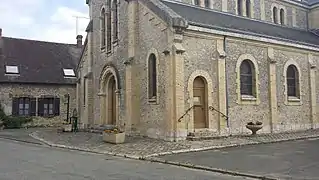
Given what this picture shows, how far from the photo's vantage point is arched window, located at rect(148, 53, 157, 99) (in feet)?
60.2

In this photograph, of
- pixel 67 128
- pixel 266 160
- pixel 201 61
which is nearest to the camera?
pixel 266 160

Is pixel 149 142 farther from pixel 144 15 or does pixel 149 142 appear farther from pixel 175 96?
pixel 144 15

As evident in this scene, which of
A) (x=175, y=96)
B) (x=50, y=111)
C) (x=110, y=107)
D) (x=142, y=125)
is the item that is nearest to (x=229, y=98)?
(x=175, y=96)

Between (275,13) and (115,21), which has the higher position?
(275,13)

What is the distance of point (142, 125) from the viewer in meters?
18.8

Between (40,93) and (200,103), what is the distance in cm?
1940

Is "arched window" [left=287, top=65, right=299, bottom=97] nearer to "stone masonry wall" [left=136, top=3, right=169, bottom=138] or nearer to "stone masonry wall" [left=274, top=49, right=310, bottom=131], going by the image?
"stone masonry wall" [left=274, top=49, right=310, bottom=131]

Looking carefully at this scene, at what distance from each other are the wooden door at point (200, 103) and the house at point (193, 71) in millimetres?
50

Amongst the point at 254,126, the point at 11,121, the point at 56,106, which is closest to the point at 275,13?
the point at 254,126

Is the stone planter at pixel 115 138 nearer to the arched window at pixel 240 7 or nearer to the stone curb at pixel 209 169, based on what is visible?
the stone curb at pixel 209 169

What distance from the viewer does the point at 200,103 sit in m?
17.6

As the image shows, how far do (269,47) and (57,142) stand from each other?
13.1 m

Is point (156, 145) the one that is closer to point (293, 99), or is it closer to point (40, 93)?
point (293, 99)

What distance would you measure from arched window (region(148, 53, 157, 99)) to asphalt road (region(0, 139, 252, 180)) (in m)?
6.59
